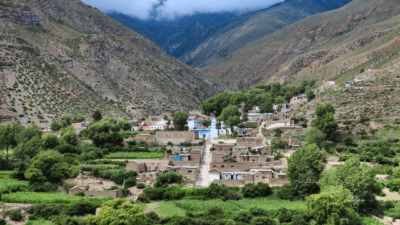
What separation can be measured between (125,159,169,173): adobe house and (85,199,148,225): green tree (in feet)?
44.0

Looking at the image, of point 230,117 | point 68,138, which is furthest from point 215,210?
point 230,117

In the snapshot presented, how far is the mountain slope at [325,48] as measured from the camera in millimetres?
103250

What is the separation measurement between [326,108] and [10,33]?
7879cm

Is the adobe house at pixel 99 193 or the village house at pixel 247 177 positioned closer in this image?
the adobe house at pixel 99 193

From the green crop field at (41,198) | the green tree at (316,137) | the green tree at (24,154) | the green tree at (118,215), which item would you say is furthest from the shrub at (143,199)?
the green tree at (316,137)

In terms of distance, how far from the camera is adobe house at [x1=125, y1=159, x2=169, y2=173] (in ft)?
154

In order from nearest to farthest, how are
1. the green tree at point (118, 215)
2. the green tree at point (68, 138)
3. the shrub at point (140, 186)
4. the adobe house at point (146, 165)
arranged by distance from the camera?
the green tree at point (118, 215), the shrub at point (140, 186), the adobe house at point (146, 165), the green tree at point (68, 138)

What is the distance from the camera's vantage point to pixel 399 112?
6038 cm

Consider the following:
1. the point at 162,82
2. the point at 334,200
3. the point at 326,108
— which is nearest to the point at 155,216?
the point at 334,200

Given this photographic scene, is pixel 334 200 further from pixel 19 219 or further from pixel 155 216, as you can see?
pixel 19 219

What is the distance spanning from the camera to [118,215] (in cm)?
3141

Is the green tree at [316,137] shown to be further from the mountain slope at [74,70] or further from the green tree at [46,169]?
the mountain slope at [74,70]

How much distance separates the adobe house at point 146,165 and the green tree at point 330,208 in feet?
63.4

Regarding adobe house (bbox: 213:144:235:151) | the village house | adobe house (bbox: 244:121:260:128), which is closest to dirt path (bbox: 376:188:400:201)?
the village house
